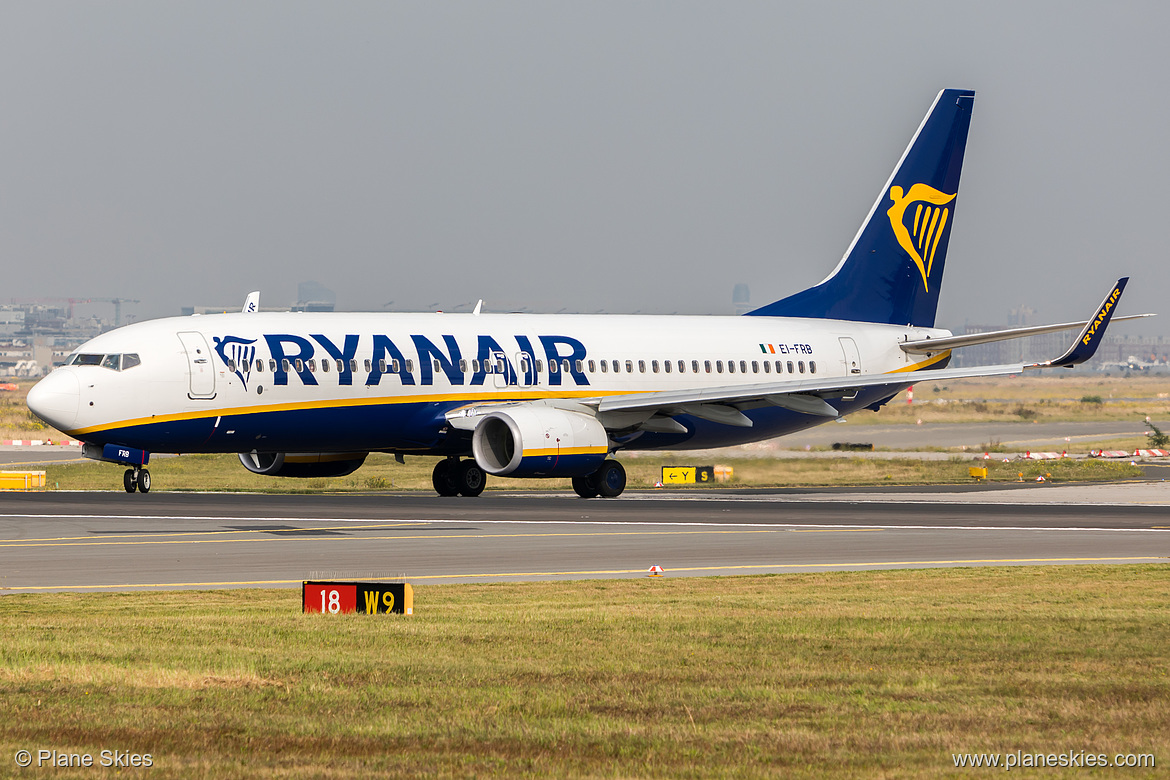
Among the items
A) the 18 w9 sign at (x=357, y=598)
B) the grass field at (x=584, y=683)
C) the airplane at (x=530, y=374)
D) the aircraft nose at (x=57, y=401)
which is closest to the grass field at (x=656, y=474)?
the airplane at (x=530, y=374)

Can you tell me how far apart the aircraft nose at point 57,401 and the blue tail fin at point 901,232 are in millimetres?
21403

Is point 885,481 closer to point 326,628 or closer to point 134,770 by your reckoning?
point 326,628

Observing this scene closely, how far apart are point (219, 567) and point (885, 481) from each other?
2975 centimetres

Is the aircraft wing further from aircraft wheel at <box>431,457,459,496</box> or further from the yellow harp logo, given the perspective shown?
the yellow harp logo

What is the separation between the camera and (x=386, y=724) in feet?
32.6

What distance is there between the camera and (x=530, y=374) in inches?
1495

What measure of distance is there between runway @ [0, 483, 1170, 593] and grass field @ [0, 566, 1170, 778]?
306 centimetres

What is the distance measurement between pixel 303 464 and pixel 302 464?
4cm

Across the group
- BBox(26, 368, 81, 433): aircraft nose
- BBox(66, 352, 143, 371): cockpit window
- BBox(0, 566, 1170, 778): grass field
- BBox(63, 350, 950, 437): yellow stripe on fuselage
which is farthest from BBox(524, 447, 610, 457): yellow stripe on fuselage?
BBox(0, 566, 1170, 778): grass field

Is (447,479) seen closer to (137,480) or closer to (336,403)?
(336,403)

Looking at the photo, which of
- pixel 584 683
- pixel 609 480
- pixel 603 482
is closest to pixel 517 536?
pixel 603 482

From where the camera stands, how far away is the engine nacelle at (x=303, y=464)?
3794 centimetres

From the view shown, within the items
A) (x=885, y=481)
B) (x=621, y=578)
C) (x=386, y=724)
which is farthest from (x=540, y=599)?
(x=885, y=481)

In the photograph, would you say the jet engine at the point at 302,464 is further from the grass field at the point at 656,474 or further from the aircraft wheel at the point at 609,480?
the aircraft wheel at the point at 609,480
